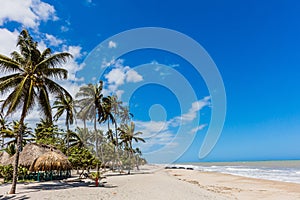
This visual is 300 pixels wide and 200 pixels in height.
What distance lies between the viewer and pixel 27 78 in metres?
13.4

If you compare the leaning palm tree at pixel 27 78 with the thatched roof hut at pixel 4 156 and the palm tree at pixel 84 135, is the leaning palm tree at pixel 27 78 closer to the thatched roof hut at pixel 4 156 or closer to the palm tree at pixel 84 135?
the thatched roof hut at pixel 4 156

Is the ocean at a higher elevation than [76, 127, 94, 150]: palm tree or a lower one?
lower

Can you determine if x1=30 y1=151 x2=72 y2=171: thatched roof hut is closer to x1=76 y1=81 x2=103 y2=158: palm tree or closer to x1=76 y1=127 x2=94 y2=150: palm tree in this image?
x1=76 y1=81 x2=103 y2=158: palm tree

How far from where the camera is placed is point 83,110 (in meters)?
25.2

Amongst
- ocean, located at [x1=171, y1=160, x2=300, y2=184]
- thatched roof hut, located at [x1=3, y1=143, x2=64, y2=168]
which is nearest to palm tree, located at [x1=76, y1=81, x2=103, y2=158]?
thatched roof hut, located at [x1=3, y1=143, x2=64, y2=168]

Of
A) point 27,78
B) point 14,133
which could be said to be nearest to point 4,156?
point 14,133

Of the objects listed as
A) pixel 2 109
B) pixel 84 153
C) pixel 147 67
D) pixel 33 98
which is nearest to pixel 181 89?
pixel 147 67

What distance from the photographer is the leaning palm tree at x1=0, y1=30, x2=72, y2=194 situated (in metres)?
12.9

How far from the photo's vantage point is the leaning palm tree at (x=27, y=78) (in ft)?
42.4

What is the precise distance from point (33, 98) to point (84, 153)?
7415 millimetres

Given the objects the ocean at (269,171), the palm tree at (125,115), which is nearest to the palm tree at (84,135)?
the palm tree at (125,115)

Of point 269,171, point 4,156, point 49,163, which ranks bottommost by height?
point 269,171

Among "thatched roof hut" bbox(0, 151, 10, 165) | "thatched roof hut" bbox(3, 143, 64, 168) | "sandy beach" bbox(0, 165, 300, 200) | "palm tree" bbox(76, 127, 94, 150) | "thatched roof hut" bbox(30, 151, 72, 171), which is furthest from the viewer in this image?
"palm tree" bbox(76, 127, 94, 150)

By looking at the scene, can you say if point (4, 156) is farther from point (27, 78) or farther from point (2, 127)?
point (27, 78)
